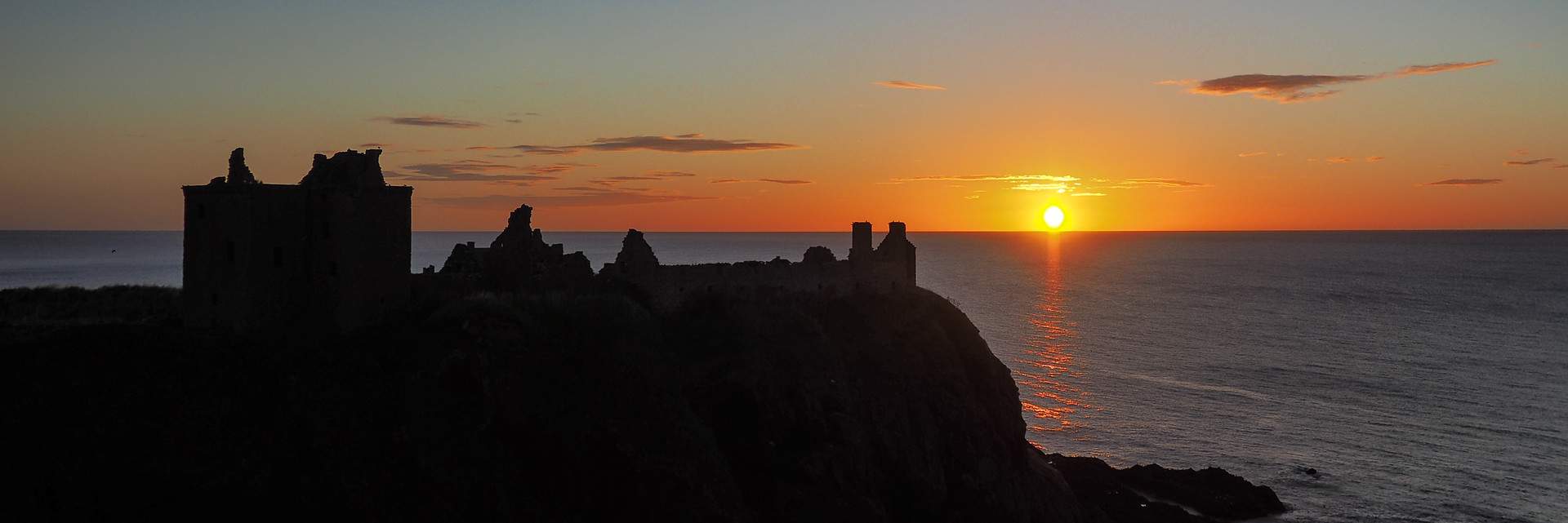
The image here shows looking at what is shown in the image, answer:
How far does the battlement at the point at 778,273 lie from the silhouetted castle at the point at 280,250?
8409 mm

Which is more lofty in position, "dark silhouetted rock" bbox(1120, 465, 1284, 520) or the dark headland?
the dark headland

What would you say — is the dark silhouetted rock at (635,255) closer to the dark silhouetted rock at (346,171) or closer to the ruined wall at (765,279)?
the ruined wall at (765,279)

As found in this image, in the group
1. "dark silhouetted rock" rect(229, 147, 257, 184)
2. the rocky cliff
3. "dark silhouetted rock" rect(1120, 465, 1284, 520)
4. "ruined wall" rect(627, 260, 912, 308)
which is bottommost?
"dark silhouetted rock" rect(1120, 465, 1284, 520)

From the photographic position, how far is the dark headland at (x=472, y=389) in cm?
2841

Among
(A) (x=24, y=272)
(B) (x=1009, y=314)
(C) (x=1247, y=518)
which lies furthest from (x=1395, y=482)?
(A) (x=24, y=272)

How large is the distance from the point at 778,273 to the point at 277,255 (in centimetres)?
1907

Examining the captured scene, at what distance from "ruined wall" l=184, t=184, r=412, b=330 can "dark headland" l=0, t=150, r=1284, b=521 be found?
72 millimetres

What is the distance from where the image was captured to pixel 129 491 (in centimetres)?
2678

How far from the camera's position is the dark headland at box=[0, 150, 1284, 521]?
28.4m

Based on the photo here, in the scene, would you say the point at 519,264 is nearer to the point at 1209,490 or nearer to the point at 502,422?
the point at 502,422

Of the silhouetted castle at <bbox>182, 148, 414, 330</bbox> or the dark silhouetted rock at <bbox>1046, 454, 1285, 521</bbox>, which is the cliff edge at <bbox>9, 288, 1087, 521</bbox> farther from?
the dark silhouetted rock at <bbox>1046, 454, 1285, 521</bbox>

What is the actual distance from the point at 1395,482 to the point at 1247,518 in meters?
11.7

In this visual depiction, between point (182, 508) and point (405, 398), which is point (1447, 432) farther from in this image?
point (182, 508)

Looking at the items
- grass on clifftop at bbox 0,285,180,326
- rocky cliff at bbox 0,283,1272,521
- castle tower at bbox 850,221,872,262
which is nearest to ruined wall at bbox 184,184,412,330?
rocky cliff at bbox 0,283,1272,521
